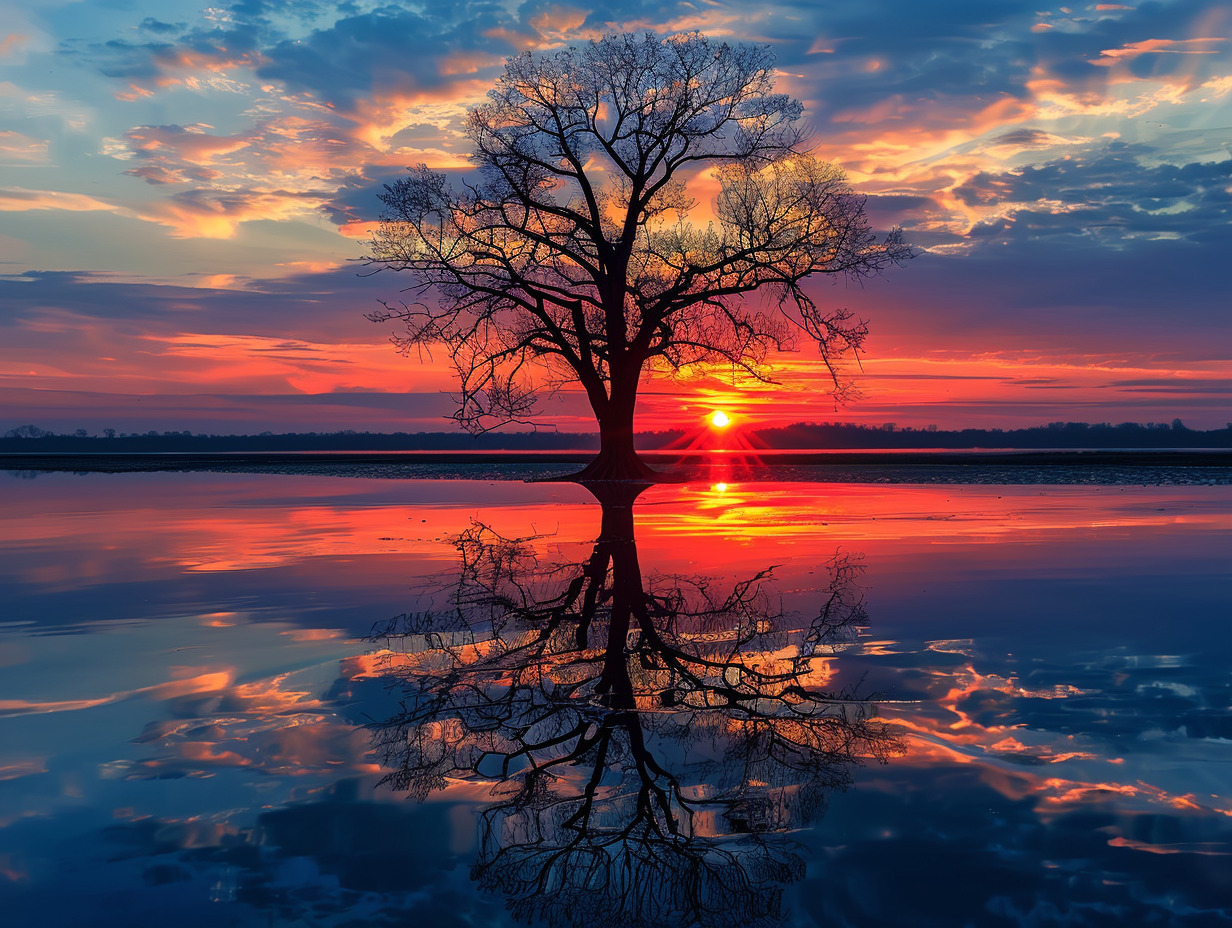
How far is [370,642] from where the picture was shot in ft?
24.9

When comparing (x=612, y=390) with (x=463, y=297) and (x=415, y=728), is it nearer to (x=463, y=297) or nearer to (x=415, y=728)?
(x=463, y=297)

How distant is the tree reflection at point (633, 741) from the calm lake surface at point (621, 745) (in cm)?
2

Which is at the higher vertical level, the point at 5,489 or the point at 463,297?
the point at 463,297

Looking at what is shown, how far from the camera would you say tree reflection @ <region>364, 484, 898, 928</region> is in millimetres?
3607

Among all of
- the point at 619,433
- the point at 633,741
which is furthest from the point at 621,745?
the point at 619,433

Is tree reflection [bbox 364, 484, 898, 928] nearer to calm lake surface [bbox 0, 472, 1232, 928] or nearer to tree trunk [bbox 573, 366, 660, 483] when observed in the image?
calm lake surface [bbox 0, 472, 1232, 928]

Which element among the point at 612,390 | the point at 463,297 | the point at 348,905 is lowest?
the point at 348,905

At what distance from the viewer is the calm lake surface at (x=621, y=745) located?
11.5ft

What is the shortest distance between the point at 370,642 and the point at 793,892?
491 centimetres

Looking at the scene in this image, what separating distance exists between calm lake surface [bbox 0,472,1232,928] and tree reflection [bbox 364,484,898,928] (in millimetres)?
22

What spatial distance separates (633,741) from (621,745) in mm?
83

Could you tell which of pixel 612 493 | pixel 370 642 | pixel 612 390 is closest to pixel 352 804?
pixel 370 642

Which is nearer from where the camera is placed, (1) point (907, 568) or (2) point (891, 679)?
(2) point (891, 679)

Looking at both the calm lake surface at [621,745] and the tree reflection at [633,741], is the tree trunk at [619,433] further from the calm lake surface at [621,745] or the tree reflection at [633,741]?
the tree reflection at [633,741]
